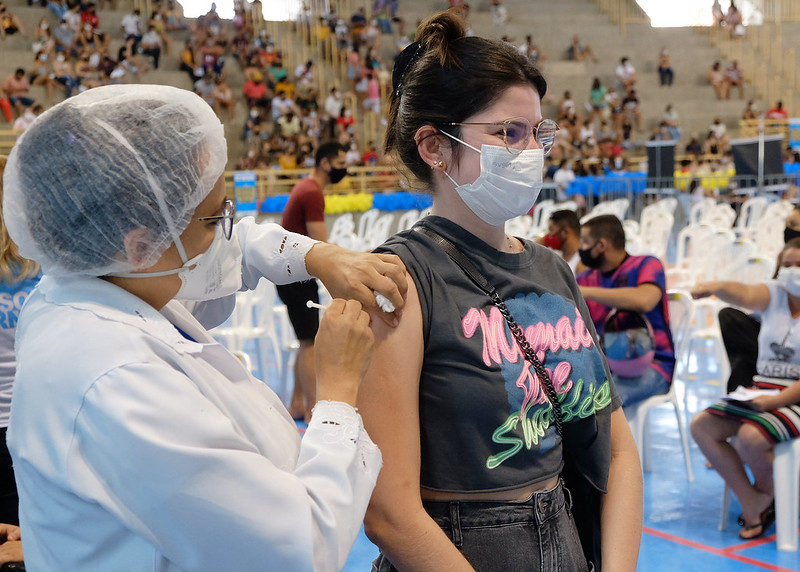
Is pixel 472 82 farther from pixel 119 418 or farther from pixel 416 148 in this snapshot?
pixel 119 418

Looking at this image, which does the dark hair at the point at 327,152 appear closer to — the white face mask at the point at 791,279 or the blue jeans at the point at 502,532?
the white face mask at the point at 791,279

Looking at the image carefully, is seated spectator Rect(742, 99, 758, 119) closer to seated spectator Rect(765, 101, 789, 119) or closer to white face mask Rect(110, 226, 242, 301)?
seated spectator Rect(765, 101, 789, 119)

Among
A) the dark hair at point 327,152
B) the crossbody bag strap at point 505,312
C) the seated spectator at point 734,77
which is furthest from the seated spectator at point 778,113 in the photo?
the crossbody bag strap at point 505,312

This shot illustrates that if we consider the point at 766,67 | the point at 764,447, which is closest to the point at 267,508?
the point at 764,447

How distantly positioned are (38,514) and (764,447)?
3181 mm

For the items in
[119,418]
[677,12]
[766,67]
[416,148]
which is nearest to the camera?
[119,418]

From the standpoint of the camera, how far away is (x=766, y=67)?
23078 millimetres

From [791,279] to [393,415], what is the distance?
283 cm

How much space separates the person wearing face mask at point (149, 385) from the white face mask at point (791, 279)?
2.91 meters

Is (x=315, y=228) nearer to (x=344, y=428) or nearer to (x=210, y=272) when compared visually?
(x=210, y=272)

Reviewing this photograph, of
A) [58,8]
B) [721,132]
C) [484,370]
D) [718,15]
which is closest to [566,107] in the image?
[721,132]

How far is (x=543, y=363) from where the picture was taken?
4.62ft

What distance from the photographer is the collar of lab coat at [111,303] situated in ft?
3.38

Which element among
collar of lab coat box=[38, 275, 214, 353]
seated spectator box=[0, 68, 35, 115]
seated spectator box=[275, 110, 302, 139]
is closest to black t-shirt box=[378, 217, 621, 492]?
collar of lab coat box=[38, 275, 214, 353]
